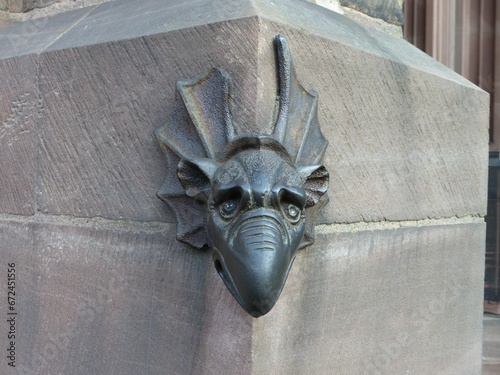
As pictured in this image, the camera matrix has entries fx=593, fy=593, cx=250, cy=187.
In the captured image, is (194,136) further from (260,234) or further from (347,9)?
(347,9)

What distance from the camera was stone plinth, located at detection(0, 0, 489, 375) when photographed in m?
1.14

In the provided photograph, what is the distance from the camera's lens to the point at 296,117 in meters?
1.13

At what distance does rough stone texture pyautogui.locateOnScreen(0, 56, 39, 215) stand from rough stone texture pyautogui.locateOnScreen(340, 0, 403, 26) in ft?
2.69

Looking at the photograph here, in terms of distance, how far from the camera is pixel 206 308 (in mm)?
1134

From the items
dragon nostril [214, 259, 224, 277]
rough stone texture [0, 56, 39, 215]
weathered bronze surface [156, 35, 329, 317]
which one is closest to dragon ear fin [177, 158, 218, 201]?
weathered bronze surface [156, 35, 329, 317]

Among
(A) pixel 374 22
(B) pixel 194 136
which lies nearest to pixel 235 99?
(B) pixel 194 136

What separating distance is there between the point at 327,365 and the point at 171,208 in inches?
18.6

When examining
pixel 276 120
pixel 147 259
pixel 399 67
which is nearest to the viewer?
pixel 276 120

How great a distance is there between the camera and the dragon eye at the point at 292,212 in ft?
3.31

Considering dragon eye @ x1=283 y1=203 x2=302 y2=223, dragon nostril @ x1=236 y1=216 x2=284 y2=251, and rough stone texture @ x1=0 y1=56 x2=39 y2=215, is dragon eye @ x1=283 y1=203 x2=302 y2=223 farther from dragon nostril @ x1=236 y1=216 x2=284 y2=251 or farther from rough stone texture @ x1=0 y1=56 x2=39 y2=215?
rough stone texture @ x1=0 y1=56 x2=39 y2=215

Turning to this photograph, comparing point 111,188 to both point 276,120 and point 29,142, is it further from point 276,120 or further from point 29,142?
point 276,120

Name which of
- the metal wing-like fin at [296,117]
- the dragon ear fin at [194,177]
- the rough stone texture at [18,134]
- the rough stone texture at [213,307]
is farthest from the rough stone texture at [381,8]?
the rough stone texture at [18,134]

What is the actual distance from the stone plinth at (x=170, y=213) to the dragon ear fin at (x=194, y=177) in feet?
0.38

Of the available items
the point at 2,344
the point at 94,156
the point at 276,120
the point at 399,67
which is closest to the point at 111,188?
the point at 94,156
